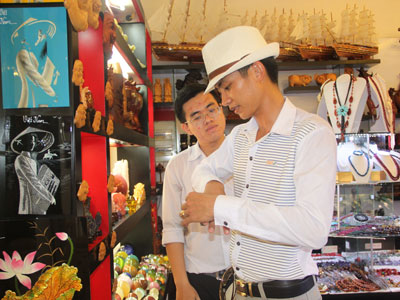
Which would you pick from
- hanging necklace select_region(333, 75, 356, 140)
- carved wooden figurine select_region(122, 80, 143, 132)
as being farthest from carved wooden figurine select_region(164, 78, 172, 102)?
hanging necklace select_region(333, 75, 356, 140)

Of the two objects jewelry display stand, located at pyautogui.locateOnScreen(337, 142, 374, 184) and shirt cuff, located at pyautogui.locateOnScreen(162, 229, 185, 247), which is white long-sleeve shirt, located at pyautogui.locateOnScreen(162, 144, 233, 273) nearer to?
shirt cuff, located at pyautogui.locateOnScreen(162, 229, 185, 247)

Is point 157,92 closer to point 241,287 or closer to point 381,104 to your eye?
point 381,104

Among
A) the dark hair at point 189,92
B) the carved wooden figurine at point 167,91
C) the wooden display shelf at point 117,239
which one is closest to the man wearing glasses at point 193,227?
the dark hair at point 189,92

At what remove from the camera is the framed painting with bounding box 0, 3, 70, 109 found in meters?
1.25

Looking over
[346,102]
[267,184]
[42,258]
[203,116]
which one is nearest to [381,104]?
[346,102]

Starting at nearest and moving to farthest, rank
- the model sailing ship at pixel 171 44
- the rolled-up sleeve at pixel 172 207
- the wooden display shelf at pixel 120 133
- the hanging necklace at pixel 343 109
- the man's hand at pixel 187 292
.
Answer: the wooden display shelf at pixel 120 133
the man's hand at pixel 187 292
the rolled-up sleeve at pixel 172 207
the hanging necklace at pixel 343 109
the model sailing ship at pixel 171 44

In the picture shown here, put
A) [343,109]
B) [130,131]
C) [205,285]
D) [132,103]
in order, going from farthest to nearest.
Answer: [343,109] → [132,103] → [130,131] → [205,285]

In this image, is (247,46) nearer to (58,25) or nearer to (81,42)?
(58,25)

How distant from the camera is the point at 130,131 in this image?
2539 millimetres

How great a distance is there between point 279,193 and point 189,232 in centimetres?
101

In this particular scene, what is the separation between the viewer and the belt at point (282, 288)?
1293 mm

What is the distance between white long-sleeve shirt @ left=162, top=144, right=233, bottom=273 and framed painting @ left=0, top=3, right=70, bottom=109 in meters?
1.03

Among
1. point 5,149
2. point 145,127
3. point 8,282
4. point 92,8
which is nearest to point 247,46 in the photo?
point 92,8

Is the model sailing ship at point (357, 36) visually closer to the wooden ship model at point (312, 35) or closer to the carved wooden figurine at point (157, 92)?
the wooden ship model at point (312, 35)
